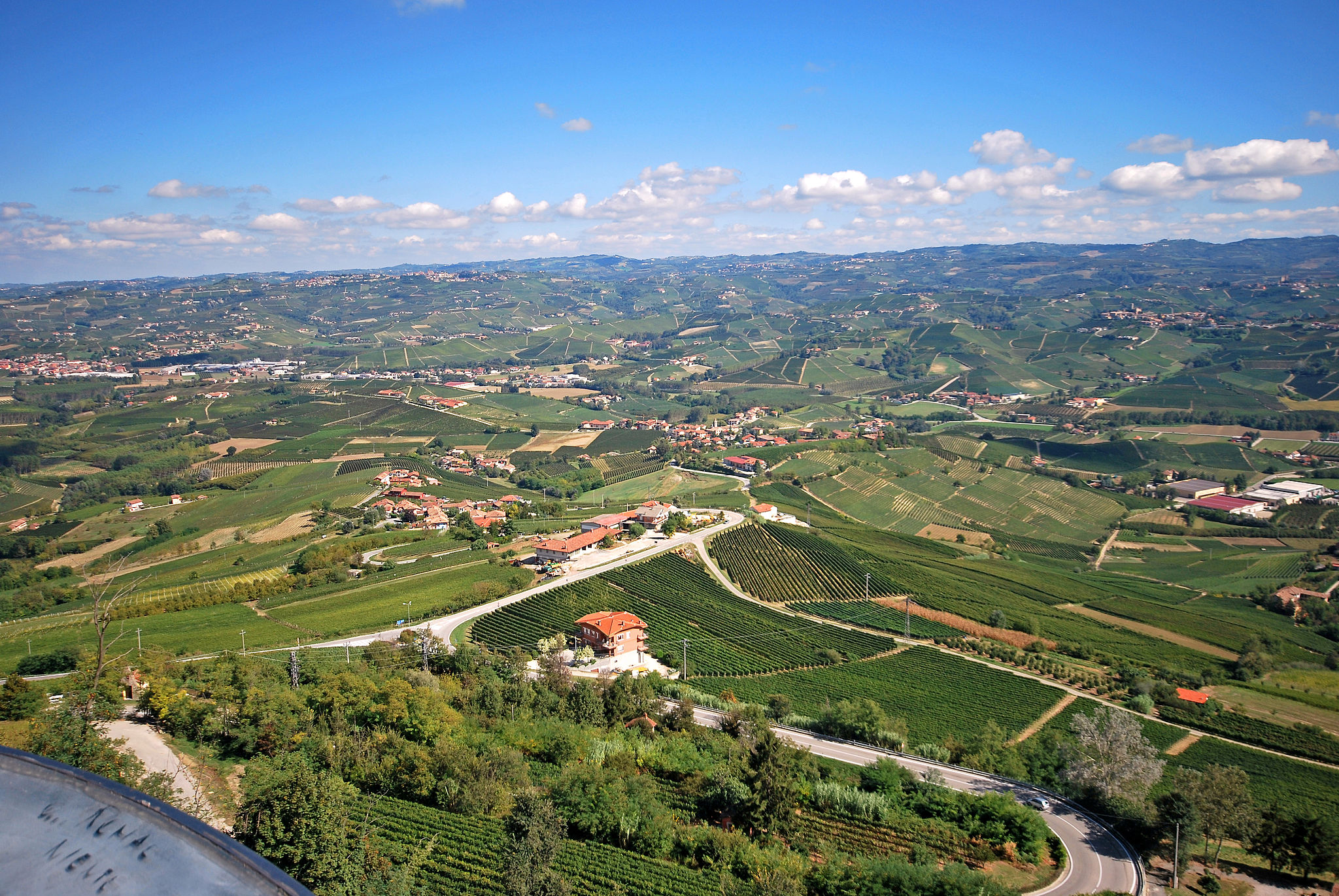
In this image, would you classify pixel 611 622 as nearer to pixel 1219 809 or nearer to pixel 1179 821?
pixel 1179 821

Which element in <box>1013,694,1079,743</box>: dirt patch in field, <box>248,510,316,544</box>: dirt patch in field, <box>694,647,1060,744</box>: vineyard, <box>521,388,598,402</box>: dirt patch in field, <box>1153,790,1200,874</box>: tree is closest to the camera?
<box>1153,790,1200,874</box>: tree

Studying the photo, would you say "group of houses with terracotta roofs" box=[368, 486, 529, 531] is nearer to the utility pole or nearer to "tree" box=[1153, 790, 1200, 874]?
"tree" box=[1153, 790, 1200, 874]

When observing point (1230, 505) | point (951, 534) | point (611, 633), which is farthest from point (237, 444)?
point (1230, 505)

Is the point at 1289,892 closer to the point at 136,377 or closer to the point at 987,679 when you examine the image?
the point at 987,679

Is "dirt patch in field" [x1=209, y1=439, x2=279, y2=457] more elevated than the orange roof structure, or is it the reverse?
"dirt patch in field" [x1=209, y1=439, x2=279, y2=457]

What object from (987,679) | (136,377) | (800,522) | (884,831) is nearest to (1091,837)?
(884,831)

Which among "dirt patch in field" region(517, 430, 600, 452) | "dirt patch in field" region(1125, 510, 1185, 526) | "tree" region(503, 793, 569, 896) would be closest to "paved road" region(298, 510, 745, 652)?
"tree" region(503, 793, 569, 896)
